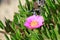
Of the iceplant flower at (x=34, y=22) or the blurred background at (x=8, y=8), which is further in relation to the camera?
the blurred background at (x=8, y=8)

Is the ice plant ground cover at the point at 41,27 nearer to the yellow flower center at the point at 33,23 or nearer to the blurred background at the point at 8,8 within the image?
the yellow flower center at the point at 33,23

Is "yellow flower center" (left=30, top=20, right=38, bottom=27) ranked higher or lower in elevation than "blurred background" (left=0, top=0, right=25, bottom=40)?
A: lower

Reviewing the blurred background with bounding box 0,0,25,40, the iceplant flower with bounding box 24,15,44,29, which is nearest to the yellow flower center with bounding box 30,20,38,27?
Result: the iceplant flower with bounding box 24,15,44,29

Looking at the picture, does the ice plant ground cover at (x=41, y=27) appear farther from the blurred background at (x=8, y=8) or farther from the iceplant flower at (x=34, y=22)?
the blurred background at (x=8, y=8)

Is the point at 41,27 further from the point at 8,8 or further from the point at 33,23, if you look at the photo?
the point at 8,8

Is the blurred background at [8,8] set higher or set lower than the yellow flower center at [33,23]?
higher

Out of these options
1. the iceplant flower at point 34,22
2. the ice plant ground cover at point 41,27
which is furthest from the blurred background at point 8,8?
the iceplant flower at point 34,22

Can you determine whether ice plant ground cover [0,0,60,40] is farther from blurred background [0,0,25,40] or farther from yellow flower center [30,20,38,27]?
blurred background [0,0,25,40]

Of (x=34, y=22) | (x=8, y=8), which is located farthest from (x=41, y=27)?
(x=8, y=8)
